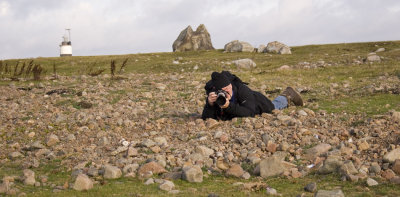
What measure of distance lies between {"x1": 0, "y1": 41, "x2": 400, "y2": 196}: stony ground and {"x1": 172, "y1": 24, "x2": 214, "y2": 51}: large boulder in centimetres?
3852

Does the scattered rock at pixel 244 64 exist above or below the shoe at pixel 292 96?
above

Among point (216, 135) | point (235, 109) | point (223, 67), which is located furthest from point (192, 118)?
point (223, 67)

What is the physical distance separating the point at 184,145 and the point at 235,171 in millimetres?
1685

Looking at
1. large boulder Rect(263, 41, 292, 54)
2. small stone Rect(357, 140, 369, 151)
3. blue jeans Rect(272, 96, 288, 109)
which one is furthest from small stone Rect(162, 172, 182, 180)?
large boulder Rect(263, 41, 292, 54)

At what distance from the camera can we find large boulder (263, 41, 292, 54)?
38.4 meters

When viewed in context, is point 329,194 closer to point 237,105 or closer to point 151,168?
point 151,168

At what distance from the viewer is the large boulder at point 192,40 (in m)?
50.7

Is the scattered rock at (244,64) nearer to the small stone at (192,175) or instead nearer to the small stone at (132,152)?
the small stone at (132,152)

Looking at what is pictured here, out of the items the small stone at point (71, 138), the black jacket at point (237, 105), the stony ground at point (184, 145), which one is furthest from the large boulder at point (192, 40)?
the small stone at point (71, 138)

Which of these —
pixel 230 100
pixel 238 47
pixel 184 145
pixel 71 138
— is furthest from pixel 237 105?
pixel 238 47

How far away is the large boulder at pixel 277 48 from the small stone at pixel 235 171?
108 ft

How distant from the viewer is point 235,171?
243 inches

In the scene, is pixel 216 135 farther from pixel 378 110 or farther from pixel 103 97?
pixel 103 97

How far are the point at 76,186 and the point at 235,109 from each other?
15.3 feet
